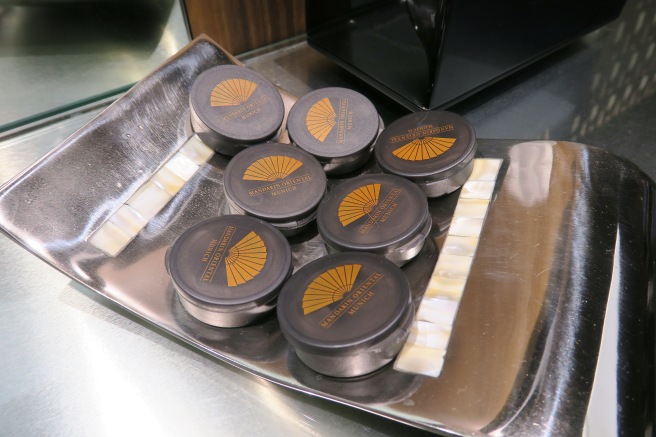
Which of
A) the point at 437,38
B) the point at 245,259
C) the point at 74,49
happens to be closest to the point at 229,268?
the point at 245,259

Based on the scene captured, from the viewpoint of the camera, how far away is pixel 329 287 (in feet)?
1.96

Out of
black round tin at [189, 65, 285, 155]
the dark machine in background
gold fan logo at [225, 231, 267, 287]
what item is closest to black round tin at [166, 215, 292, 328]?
gold fan logo at [225, 231, 267, 287]

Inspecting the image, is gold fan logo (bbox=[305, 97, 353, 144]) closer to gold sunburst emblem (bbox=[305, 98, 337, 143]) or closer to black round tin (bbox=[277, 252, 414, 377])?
gold sunburst emblem (bbox=[305, 98, 337, 143])

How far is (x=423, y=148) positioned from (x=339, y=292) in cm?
25

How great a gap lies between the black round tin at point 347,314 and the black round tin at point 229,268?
A: 27mm

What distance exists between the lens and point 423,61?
34.8 inches

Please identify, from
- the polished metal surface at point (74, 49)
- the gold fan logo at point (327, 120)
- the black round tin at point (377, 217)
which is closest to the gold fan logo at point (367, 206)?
the black round tin at point (377, 217)

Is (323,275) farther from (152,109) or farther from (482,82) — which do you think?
(482,82)

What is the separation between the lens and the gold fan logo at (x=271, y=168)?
2.40 ft

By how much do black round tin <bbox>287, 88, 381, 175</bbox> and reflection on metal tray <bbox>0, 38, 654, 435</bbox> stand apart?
0.39 feet

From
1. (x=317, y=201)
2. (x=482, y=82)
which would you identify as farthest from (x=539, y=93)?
(x=317, y=201)

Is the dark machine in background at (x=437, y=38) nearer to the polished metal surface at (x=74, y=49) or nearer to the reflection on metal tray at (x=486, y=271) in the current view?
the reflection on metal tray at (x=486, y=271)

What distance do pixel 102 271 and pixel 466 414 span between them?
→ 420 mm

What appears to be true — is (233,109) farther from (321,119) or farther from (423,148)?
(423,148)
